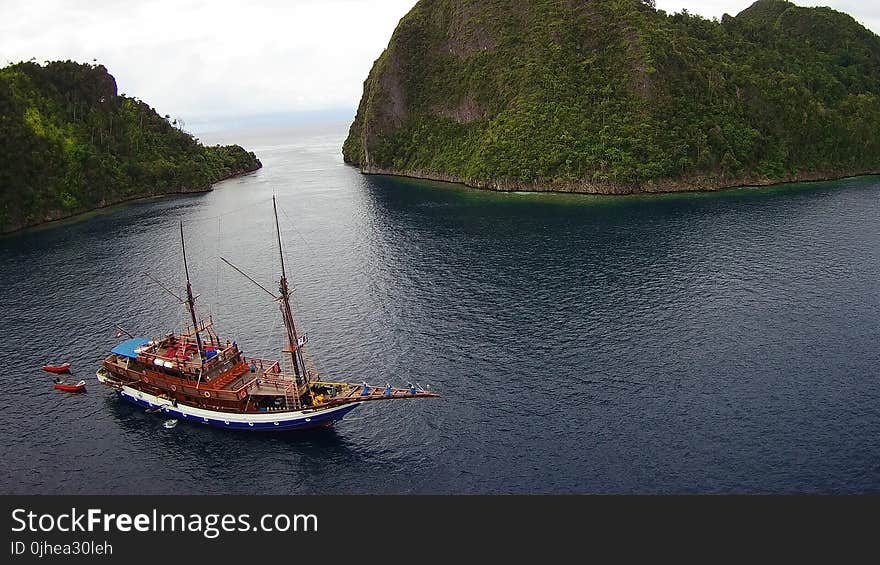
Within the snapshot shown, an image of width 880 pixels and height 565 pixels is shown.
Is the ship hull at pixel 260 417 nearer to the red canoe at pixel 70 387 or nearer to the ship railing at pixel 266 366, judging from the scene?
the ship railing at pixel 266 366

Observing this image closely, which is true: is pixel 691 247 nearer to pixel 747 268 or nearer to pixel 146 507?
pixel 747 268

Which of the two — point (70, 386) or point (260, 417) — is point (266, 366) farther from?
point (70, 386)

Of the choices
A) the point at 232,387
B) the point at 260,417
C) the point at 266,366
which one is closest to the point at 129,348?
the point at 232,387

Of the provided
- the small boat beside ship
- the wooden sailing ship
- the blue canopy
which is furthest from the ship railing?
the small boat beside ship

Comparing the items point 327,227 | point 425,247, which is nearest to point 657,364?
point 425,247

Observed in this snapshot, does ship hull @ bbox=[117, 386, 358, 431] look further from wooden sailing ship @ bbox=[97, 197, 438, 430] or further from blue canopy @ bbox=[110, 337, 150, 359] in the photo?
blue canopy @ bbox=[110, 337, 150, 359]
